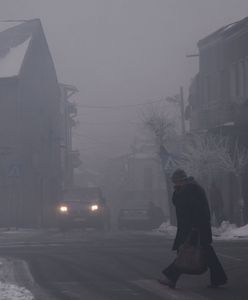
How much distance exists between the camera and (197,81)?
42.4 metres

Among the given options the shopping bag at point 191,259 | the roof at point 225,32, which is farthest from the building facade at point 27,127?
the shopping bag at point 191,259

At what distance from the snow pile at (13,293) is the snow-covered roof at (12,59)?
110ft

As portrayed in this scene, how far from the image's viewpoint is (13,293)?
12.4m

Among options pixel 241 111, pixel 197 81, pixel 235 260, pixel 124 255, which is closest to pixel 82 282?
pixel 235 260

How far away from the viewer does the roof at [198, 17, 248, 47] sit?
116 ft

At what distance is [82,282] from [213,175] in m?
27.0

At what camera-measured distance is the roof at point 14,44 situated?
154 feet

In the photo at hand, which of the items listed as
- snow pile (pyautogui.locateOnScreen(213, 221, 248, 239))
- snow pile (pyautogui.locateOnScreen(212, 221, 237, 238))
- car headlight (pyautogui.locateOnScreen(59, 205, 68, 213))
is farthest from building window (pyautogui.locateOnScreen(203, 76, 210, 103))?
car headlight (pyautogui.locateOnScreen(59, 205, 68, 213))

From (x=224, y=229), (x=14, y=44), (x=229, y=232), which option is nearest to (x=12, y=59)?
(x=14, y=44)

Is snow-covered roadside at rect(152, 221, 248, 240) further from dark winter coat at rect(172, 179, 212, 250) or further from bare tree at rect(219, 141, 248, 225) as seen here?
dark winter coat at rect(172, 179, 212, 250)

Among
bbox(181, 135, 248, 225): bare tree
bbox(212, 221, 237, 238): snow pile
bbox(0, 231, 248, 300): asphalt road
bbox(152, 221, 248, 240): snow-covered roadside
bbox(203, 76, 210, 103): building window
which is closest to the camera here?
bbox(0, 231, 248, 300): asphalt road

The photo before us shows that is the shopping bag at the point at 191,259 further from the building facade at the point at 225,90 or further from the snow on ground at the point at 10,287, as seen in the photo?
the building facade at the point at 225,90

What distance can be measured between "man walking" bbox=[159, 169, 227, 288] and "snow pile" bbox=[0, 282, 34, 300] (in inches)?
78.1

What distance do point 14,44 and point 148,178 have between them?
4387cm
